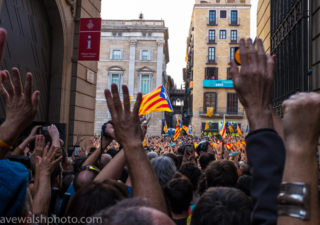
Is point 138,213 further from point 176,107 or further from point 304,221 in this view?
point 176,107

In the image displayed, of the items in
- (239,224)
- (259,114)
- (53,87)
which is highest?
(53,87)

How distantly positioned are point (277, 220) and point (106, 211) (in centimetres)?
69

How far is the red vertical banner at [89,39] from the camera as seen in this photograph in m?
9.36

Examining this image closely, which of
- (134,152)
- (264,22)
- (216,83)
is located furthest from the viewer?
(216,83)

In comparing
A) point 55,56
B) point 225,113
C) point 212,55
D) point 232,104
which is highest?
point 212,55

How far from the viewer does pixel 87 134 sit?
11.1 meters

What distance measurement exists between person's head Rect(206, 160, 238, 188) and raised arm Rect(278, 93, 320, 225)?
225 cm

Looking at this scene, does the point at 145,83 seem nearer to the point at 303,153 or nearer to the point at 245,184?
the point at 245,184

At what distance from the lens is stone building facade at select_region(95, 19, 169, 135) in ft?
133

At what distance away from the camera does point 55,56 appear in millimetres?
9469

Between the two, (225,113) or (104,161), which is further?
(225,113)

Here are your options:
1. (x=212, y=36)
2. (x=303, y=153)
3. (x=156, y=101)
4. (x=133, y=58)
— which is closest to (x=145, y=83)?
(x=133, y=58)

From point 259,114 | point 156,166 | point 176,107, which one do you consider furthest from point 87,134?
point 176,107

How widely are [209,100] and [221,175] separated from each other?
41.7 m
